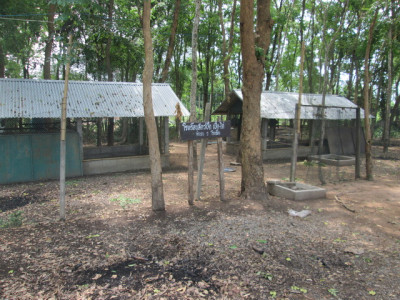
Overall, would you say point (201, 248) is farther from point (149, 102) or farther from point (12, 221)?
point (12, 221)

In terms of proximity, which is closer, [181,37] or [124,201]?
[124,201]

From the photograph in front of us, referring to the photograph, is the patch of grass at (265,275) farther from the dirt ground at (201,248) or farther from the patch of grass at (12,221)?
the patch of grass at (12,221)

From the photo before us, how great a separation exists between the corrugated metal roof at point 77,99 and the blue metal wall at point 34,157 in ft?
2.85

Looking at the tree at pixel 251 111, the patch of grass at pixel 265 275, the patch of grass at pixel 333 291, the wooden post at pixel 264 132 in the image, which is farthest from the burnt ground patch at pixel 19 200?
the wooden post at pixel 264 132

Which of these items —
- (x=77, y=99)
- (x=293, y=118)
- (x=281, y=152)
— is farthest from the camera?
(x=281, y=152)

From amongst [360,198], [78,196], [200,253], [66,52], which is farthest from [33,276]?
[360,198]

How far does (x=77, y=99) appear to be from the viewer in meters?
11.1

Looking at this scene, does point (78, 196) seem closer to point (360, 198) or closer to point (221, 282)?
point (221, 282)

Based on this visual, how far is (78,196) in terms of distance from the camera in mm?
7898

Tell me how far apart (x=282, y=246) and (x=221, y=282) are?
1473 millimetres

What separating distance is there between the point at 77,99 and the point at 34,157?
8.69 feet

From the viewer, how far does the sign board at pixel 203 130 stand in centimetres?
613

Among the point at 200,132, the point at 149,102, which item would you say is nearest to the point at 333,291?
the point at 200,132

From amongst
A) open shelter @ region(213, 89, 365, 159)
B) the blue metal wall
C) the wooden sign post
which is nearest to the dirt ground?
the wooden sign post
